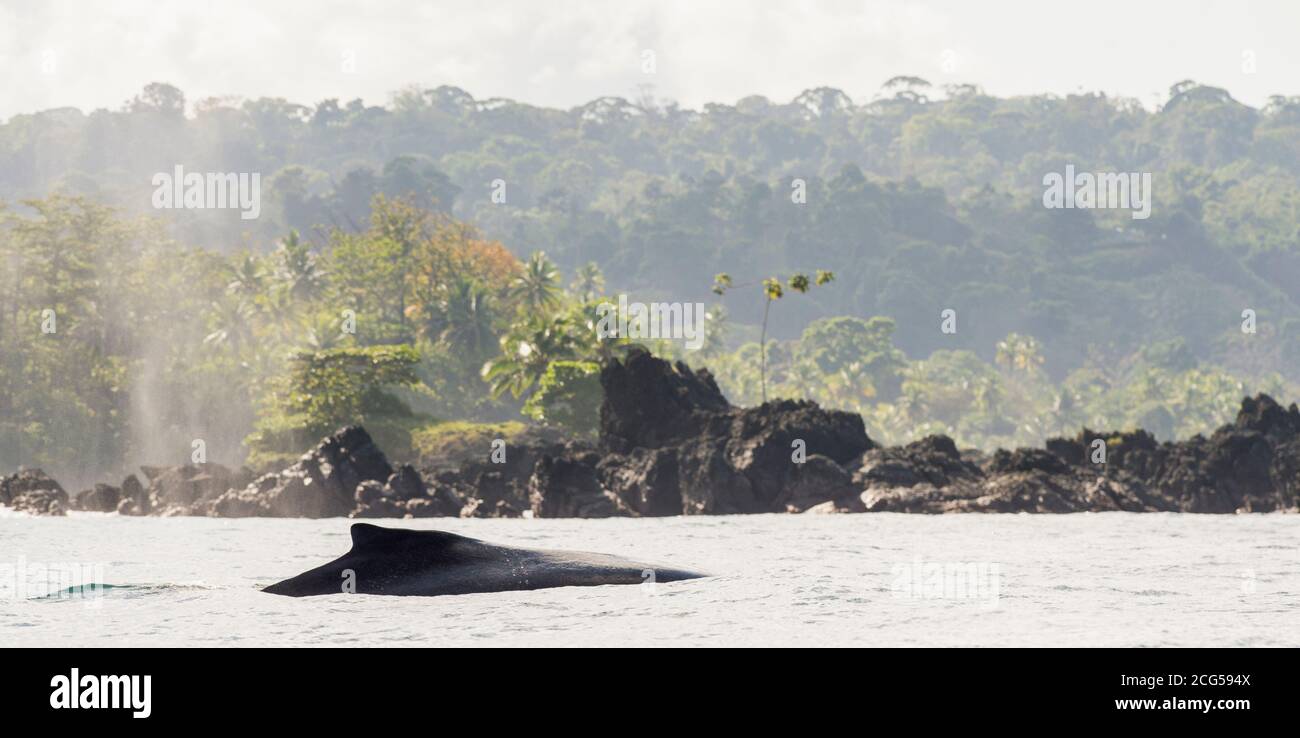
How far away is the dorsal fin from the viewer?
682 inches

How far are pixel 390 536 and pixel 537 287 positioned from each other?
264 feet

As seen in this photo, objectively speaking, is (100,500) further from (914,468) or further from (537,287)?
(537,287)

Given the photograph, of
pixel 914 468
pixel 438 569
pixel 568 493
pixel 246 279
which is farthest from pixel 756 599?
pixel 246 279

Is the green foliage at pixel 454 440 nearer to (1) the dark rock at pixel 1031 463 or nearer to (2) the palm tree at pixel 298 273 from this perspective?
(2) the palm tree at pixel 298 273

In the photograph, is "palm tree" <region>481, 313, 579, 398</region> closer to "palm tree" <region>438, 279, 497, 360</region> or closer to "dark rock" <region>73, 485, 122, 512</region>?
"palm tree" <region>438, 279, 497, 360</region>

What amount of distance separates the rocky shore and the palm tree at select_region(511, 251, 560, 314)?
3904cm

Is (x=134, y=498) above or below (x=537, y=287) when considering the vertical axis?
below

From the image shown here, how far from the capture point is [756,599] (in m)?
18.7

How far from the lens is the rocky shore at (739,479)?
51.5 m

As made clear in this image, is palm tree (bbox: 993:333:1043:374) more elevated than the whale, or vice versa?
palm tree (bbox: 993:333:1043:374)

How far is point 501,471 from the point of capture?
5681 cm

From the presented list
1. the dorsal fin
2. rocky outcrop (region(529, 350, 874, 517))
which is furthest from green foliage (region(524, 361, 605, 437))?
the dorsal fin

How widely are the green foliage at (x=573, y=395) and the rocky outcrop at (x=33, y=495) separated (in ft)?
80.5

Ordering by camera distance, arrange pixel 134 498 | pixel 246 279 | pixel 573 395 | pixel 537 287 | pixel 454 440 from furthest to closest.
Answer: pixel 537 287 < pixel 246 279 < pixel 573 395 < pixel 454 440 < pixel 134 498
